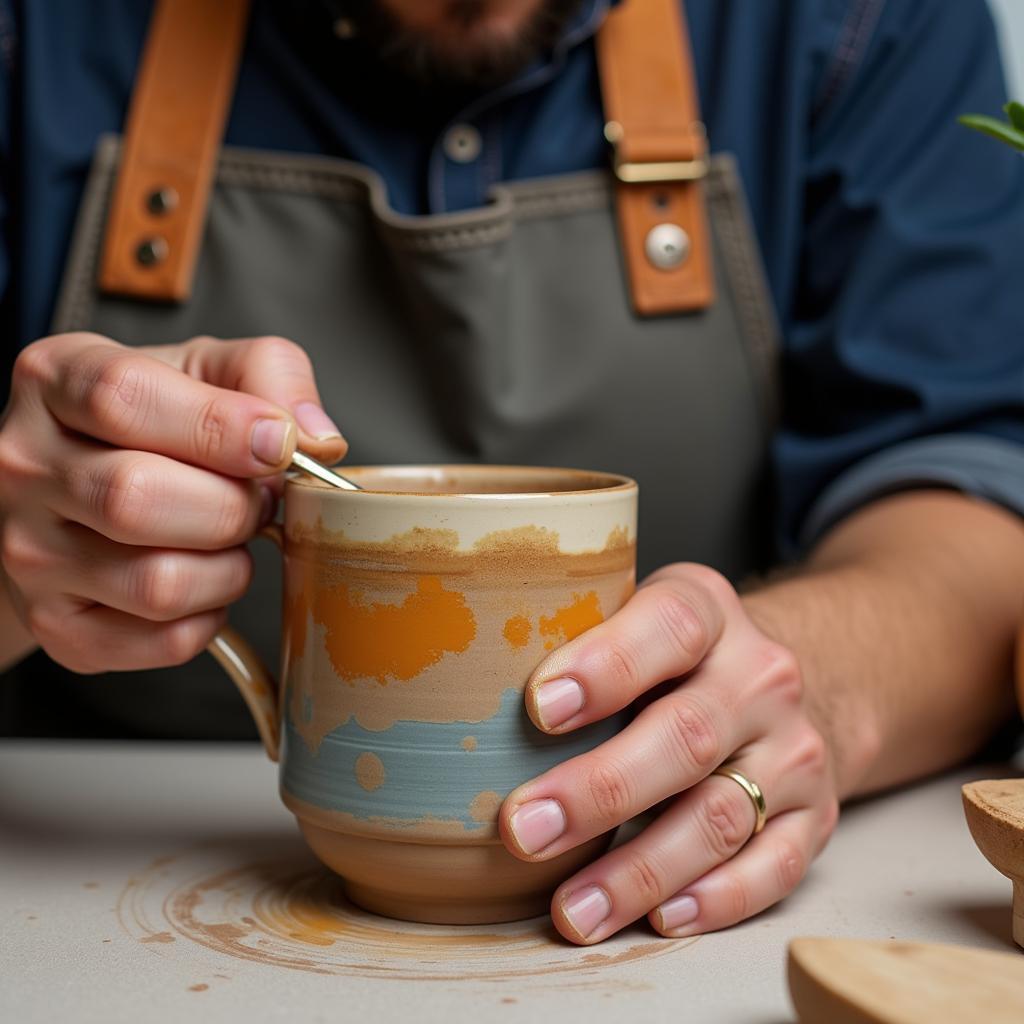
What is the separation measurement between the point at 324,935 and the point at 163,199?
658 mm

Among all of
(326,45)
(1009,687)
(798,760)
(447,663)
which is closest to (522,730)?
(447,663)

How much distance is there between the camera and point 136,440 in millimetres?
603

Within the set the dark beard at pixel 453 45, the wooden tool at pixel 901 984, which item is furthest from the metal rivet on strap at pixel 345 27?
the wooden tool at pixel 901 984

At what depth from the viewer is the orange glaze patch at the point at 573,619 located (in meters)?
0.55

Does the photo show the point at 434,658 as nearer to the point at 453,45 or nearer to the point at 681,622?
the point at 681,622

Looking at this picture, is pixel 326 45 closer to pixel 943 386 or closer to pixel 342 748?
pixel 943 386

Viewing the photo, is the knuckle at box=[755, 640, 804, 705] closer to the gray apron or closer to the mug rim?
the mug rim

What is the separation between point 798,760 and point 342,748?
23cm

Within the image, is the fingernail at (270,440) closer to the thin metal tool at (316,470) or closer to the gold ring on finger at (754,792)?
the thin metal tool at (316,470)

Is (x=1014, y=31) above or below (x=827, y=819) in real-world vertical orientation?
above

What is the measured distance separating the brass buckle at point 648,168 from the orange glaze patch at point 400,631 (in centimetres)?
61

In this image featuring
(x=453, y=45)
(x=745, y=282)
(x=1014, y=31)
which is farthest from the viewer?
(x=1014, y=31)

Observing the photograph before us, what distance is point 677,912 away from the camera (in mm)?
583

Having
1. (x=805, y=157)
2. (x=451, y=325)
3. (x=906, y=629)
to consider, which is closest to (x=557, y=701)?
(x=906, y=629)
